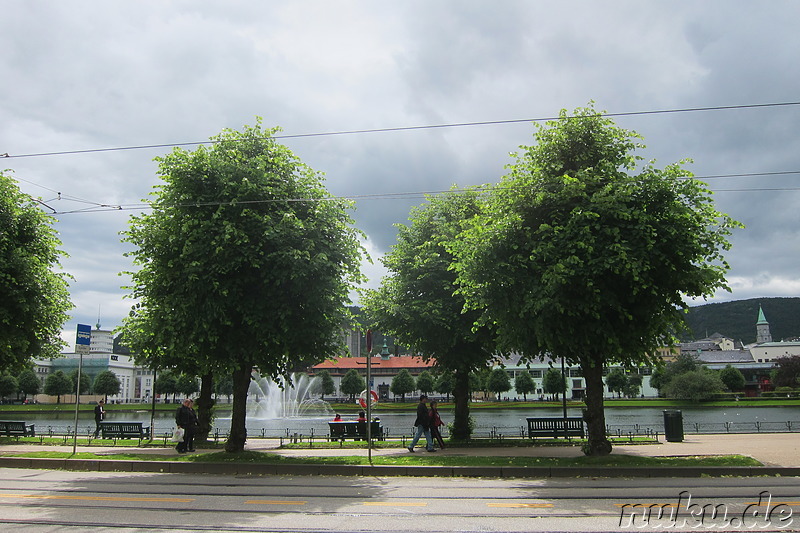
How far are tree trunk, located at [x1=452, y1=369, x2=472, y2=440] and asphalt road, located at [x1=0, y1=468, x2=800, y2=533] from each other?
11.1 metres

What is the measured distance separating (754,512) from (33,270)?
81.4ft

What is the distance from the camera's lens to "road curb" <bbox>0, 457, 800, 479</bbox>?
14.3 m

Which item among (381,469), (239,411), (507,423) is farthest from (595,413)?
(507,423)

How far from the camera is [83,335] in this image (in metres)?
19.5

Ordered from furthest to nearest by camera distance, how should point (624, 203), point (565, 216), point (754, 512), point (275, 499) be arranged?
point (565, 216), point (624, 203), point (275, 499), point (754, 512)

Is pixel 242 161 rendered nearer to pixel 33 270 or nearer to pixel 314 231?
pixel 314 231

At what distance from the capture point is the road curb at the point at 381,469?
1429 centimetres

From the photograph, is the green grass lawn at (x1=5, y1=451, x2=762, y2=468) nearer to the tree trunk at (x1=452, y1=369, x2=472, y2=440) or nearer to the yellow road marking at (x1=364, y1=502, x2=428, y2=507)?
the yellow road marking at (x1=364, y1=502, x2=428, y2=507)

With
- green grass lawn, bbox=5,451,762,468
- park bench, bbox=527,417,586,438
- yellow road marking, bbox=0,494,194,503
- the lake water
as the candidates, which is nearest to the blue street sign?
green grass lawn, bbox=5,451,762,468

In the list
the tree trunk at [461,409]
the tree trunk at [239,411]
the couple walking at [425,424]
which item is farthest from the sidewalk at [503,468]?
the tree trunk at [461,409]

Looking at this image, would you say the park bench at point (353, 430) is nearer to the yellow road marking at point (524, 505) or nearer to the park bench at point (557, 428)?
the park bench at point (557, 428)

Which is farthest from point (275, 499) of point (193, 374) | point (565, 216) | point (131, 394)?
point (131, 394)

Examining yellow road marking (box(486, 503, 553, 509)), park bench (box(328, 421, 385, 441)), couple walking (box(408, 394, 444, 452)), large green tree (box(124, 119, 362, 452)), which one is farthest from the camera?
park bench (box(328, 421, 385, 441))

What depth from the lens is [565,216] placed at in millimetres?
17438
